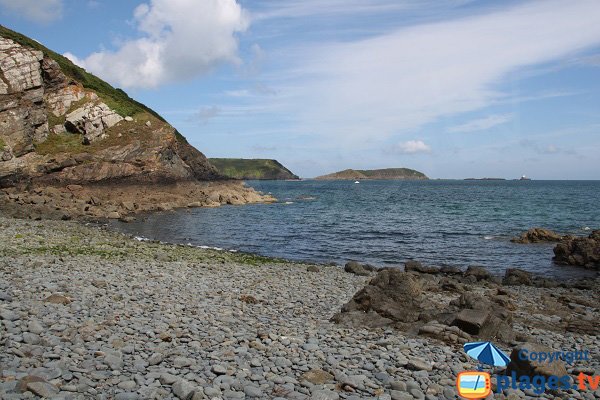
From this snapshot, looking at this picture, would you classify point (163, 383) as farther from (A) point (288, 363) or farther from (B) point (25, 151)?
(B) point (25, 151)

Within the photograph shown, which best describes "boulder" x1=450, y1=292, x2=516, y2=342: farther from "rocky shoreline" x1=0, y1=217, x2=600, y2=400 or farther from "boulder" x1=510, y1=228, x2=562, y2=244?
"boulder" x1=510, y1=228, x2=562, y2=244

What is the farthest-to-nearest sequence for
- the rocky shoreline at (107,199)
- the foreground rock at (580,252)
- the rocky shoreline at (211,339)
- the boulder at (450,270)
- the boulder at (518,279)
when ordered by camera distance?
the rocky shoreline at (107,199)
the foreground rock at (580,252)
the boulder at (450,270)
the boulder at (518,279)
the rocky shoreline at (211,339)

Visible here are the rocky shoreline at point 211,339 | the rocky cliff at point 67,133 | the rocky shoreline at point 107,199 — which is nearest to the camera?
the rocky shoreline at point 211,339

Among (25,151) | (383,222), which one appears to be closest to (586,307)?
(383,222)

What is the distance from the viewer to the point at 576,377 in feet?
26.8

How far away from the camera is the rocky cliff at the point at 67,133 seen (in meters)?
49.2

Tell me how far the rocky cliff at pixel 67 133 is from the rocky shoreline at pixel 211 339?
36.3 meters

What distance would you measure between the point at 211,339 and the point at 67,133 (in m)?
56.6

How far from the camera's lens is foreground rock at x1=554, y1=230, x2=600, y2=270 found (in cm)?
2580

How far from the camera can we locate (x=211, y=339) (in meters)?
9.40

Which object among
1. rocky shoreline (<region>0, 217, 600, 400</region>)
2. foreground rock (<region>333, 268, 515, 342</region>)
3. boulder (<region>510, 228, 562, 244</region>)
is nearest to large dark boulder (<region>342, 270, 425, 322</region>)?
foreground rock (<region>333, 268, 515, 342</region>)

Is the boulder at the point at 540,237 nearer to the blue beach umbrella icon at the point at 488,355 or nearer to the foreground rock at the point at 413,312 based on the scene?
the foreground rock at the point at 413,312

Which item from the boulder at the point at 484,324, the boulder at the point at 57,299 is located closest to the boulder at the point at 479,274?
the boulder at the point at 484,324

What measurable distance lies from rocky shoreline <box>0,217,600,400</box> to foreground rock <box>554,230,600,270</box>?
31.4ft
